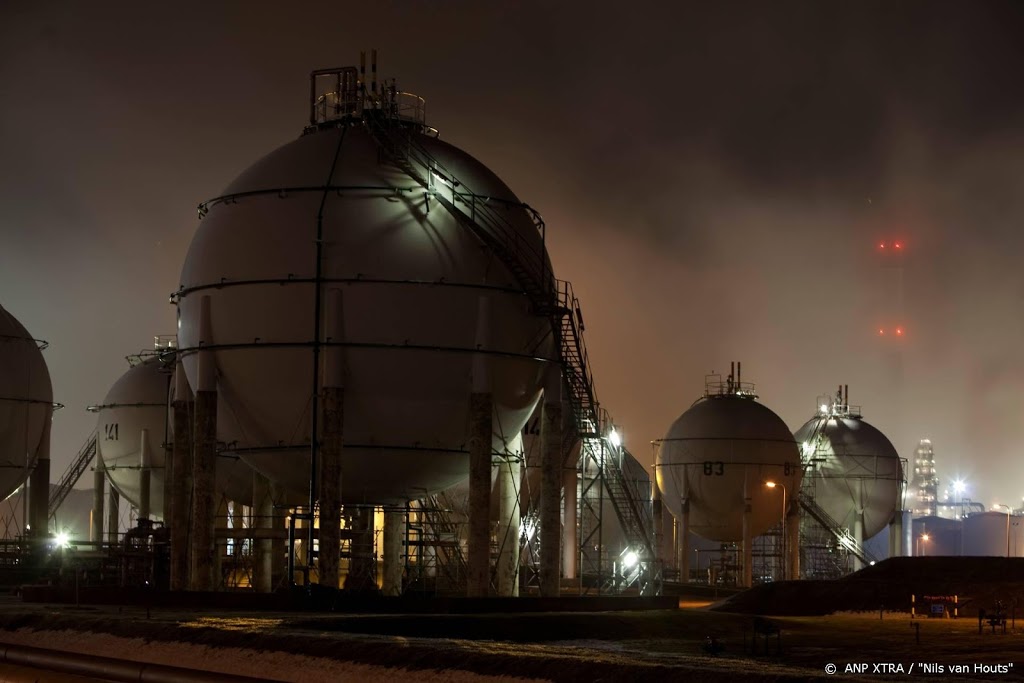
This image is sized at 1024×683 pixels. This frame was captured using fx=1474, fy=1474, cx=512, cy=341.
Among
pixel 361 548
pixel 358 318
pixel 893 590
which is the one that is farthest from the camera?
pixel 893 590

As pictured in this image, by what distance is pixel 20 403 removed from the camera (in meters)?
60.4

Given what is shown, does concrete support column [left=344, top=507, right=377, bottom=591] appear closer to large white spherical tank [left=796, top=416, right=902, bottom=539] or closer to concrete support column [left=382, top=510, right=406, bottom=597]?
concrete support column [left=382, top=510, right=406, bottom=597]

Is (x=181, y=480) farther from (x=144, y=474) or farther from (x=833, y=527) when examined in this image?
(x=833, y=527)

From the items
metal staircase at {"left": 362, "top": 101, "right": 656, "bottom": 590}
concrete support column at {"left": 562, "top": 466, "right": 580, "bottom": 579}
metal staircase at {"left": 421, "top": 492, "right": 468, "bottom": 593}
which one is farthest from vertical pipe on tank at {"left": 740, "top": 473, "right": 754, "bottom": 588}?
metal staircase at {"left": 362, "top": 101, "right": 656, "bottom": 590}

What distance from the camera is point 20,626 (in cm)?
3080

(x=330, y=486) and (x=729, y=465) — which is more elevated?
(x=729, y=465)

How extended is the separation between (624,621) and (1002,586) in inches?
817

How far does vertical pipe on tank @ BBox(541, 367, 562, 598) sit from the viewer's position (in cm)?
4481

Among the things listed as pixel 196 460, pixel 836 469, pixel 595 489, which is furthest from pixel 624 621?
pixel 836 469

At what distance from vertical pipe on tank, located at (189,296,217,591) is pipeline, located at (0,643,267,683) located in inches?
611

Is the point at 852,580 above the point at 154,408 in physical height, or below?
below

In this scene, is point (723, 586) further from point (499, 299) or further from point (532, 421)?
point (499, 299)

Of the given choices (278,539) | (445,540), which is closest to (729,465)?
(445,540)

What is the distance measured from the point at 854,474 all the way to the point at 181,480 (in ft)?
166
